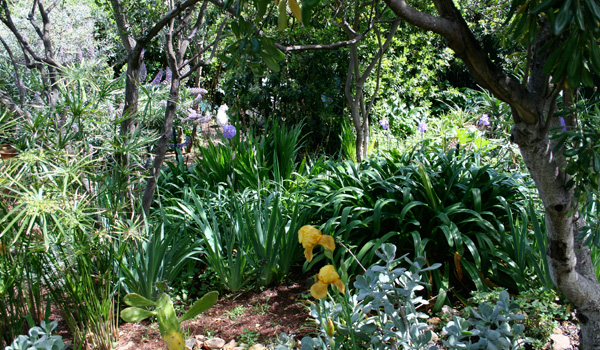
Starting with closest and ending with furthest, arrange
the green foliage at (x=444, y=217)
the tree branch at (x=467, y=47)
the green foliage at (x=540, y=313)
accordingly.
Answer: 1. the tree branch at (x=467, y=47)
2. the green foliage at (x=540, y=313)
3. the green foliage at (x=444, y=217)

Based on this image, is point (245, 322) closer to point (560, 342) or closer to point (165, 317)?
point (165, 317)

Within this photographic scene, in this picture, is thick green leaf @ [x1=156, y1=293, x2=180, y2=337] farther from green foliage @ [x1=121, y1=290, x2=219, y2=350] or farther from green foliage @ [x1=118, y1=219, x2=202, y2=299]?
green foliage @ [x1=118, y1=219, x2=202, y2=299]

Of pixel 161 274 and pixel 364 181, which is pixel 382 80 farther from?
pixel 161 274

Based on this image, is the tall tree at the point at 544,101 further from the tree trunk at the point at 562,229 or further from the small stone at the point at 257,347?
the small stone at the point at 257,347

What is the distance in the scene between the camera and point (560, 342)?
213 centimetres

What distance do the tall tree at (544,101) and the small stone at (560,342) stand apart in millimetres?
291

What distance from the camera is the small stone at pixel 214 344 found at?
2.21 meters

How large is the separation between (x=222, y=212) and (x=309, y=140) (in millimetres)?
2791

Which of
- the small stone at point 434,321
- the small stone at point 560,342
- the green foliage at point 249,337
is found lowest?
the small stone at point 560,342

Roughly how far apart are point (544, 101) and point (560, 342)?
50.9 inches

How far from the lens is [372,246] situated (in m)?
2.77

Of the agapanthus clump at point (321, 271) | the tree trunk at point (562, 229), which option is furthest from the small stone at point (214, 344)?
the tree trunk at point (562, 229)

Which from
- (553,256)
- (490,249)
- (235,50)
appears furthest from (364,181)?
(235,50)

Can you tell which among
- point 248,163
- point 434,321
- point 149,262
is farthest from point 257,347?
point 248,163
